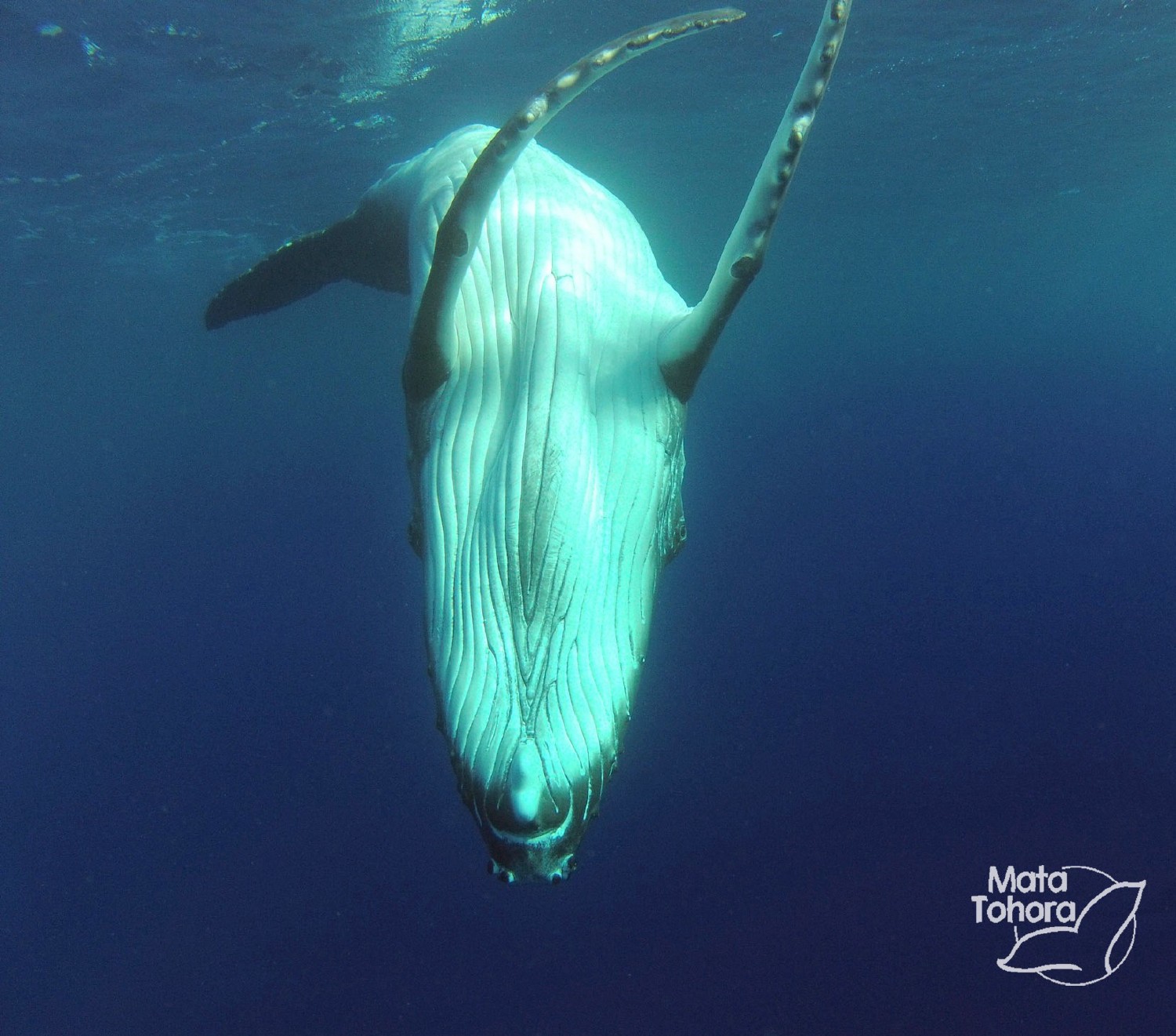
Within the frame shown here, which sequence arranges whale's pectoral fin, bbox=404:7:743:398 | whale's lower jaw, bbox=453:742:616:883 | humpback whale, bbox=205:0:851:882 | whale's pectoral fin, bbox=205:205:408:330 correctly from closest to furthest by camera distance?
1. whale's lower jaw, bbox=453:742:616:883
2. humpback whale, bbox=205:0:851:882
3. whale's pectoral fin, bbox=404:7:743:398
4. whale's pectoral fin, bbox=205:205:408:330

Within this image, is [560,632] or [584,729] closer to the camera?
[584,729]

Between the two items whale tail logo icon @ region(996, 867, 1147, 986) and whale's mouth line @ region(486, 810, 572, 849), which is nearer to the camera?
whale's mouth line @ region(486, 810, 572, 849)

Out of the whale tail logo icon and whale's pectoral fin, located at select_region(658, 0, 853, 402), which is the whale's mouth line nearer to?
whale's pectoral fin, located at select_region(658, 0, 853, 402)

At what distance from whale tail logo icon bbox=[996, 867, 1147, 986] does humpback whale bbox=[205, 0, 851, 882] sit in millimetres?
10064

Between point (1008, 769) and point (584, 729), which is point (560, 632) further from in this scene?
point (1008, 769)

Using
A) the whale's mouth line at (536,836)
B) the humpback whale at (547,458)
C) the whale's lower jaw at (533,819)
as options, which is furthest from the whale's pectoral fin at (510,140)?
the whale's mouth line at (536,836)

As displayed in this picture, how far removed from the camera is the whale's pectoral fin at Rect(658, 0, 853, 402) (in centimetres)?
195

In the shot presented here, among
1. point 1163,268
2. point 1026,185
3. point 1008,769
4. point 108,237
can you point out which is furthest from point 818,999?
point 1163,268

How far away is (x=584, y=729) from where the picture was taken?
1.82 m

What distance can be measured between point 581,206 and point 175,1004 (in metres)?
12.9

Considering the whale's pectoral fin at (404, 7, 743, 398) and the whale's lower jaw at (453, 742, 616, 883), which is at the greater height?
the whale's pectoral fin at (404, 7, 743, 398)

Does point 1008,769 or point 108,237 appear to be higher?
point 108,237

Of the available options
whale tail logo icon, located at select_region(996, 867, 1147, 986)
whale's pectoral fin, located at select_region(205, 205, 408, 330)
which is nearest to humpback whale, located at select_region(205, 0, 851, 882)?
whale's pectoral fin, located at select_region(205, 205, 408, 330)

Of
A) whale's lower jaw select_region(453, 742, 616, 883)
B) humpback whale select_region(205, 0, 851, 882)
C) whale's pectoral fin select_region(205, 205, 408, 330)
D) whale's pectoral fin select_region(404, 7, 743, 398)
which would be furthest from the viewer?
whale's pectoral fin select_region(205, 205, 408, 330)
